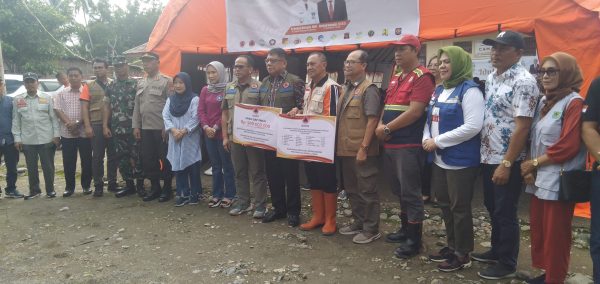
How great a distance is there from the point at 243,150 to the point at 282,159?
53 centimetres

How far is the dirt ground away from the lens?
3365 millimetres

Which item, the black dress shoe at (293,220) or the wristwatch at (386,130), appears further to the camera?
the black dress shoe at (293,220)

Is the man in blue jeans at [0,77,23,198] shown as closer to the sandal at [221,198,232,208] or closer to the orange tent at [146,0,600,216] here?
the sandal at [221,198,232,208]

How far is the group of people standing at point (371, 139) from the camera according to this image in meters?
2.73

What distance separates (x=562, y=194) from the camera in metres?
2.60

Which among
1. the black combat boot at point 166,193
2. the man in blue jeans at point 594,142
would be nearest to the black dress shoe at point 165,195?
the black combat boot at point 166,193

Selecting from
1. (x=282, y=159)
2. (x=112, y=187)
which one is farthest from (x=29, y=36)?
(x=282, y=159)

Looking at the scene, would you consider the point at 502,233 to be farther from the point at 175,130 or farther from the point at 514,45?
the point at 175,130

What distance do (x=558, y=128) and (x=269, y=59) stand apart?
2694mm

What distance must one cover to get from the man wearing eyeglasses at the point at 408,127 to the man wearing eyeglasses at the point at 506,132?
51 centimetres

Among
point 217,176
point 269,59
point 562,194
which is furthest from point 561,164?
point 217,176

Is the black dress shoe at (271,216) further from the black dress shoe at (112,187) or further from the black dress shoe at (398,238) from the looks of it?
the black dress shoe at (112,187)

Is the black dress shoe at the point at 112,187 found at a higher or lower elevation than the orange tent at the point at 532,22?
lower

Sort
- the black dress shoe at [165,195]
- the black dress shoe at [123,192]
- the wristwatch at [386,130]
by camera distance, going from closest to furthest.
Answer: the wristwatch at [386,130]
the black dress shoe at [165,195]
the black dress shoe at [123,192]
